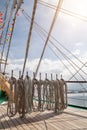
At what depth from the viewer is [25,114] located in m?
9.73

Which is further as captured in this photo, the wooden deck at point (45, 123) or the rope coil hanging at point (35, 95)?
the rope coil hanging at point (35, 95)

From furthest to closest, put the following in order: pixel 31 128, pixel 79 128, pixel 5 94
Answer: pixel 5 94 → pixel 31 128 → pixel 79 128

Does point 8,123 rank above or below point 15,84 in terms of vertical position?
below

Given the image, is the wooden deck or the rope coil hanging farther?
the rope coil hanging

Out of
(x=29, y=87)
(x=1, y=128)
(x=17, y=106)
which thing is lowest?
(x=1, y=128)

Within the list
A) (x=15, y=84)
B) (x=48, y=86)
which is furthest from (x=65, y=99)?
(x=15, y=84)

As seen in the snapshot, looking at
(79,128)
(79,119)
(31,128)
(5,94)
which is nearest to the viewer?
(79,128)

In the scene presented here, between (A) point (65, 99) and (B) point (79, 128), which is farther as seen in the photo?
(A) point (65, 99)

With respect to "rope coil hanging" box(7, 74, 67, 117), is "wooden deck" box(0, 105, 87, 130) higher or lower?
lower

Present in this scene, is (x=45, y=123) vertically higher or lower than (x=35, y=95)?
lower

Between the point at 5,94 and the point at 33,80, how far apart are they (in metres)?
12.5

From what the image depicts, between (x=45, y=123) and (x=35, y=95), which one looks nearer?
(x=45, y=123)

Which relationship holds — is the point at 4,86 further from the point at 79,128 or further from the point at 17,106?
the point at 79,128

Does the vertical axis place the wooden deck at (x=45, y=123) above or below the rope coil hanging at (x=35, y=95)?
below
